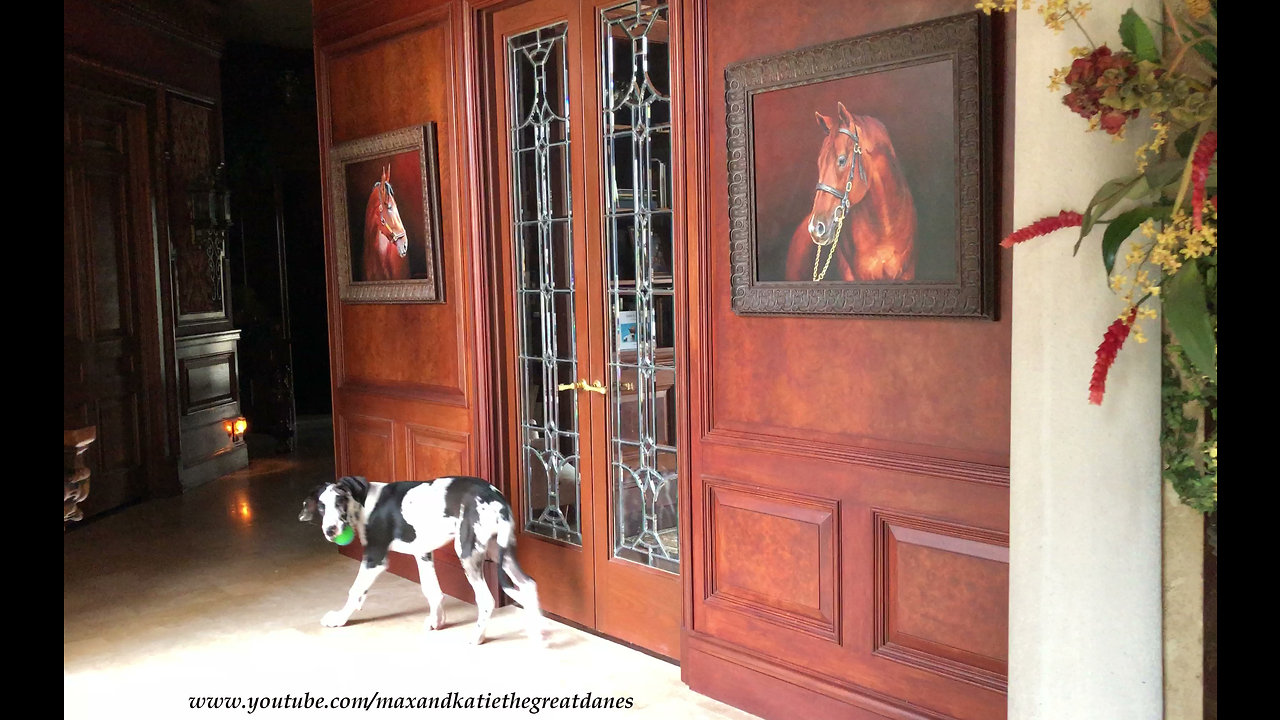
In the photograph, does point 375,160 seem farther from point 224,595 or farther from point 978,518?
point 978,518

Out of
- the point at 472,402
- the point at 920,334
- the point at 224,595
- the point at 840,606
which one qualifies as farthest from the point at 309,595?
the point at 920,334

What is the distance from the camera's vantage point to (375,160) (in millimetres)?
4883

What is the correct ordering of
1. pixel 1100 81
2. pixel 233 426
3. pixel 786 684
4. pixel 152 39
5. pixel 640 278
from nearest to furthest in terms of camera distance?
pixel 1100 81 → pixel 786 684 → pixel 640 278 → pixel 152 39 → pixel 233 426

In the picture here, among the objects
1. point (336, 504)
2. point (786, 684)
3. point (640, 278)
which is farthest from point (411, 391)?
point (786, 684)

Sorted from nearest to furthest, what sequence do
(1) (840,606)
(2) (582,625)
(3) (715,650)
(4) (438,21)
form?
(1) (840,606) → (3) (715,650) → (2) (582,625) → (4) (438,21)

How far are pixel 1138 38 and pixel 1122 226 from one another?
31 cm

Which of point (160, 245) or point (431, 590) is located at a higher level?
point (160, 245)

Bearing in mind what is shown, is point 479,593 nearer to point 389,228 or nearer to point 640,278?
point 640,278

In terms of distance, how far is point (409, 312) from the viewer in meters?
4.84

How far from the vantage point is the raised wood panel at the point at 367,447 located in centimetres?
508

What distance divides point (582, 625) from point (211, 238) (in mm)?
4763

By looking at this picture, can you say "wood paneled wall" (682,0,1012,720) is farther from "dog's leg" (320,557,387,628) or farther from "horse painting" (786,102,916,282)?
"dog's leg" (320,557,387,628)

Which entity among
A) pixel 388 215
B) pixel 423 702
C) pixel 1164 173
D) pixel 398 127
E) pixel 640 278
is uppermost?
pixel 398 127

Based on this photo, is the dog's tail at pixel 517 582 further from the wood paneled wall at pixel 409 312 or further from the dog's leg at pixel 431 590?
the wood paneled wall at pixel 409 312
